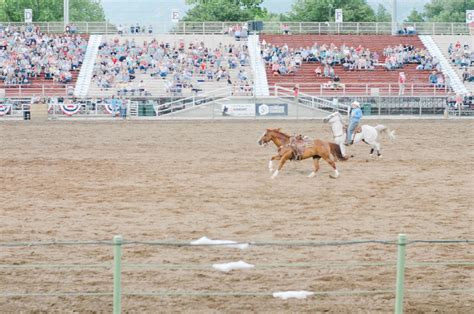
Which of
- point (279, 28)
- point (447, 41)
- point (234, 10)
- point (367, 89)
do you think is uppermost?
point (234, 10)

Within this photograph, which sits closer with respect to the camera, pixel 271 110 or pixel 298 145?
pixel 298 145

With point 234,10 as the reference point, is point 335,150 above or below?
below

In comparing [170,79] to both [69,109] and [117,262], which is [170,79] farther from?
[117,262]

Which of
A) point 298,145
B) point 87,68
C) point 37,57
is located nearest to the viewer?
point 298,145

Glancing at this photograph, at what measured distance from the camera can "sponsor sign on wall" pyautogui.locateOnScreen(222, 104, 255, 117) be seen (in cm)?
4522

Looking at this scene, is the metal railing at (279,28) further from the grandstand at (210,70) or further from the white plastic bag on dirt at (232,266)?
the white plastic bag on dirt at (232,266)

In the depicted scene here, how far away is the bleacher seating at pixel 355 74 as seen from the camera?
51219 millimetres

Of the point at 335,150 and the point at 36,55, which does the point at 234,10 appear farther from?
the point at 335,150

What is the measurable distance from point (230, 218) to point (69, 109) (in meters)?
31.9

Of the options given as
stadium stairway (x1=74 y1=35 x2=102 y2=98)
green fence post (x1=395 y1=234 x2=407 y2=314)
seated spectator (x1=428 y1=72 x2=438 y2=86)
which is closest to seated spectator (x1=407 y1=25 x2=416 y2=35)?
seated spectator (x1=428 y1=72 x2=438 y2=86)

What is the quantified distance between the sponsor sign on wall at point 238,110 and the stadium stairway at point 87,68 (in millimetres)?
8998

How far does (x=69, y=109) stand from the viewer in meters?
45.5

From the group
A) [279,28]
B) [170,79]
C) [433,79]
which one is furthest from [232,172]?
[279,28]

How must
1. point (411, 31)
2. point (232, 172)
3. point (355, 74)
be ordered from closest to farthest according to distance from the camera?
1. point (232, 172)
2. point (355, 74)
3. point (411, 31)
